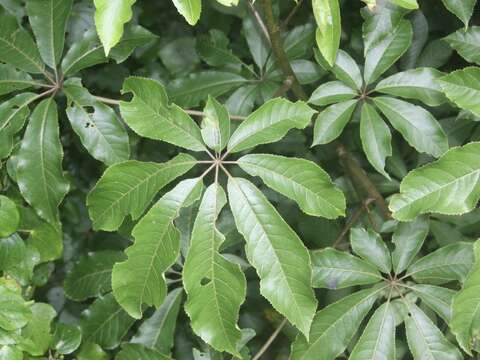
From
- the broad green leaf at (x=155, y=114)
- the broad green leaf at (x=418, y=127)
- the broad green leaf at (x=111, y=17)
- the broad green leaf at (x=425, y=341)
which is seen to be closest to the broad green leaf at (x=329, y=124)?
the broad green leaf at (x=418, y=127)

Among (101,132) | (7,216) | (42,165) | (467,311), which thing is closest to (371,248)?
(467,311)

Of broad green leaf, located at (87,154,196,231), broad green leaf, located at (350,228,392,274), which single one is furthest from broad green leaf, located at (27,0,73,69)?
broad green leaf, located at (350,228,392,274)

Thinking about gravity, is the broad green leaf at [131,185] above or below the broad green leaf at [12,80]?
below

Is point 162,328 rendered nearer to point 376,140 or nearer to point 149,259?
point 149,259

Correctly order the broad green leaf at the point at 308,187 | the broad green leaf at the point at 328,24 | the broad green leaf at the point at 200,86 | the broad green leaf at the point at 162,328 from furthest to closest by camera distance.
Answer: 1. the broad green leaf at the point at 200,86
2. the broad green leaf at the point at 162,328
3. the broad green leaf at the point at 308,187
4. the broad green leaf at the point at 328,24

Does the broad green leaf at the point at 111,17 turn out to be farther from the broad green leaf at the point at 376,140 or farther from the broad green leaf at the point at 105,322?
the broad green leaf at the point at 105,322

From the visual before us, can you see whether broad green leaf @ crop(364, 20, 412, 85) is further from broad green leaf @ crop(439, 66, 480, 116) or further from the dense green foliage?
broad green leaf @ crop(439, 66, 480, 116)

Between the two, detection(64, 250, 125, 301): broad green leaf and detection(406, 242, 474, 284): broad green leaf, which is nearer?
detection(406, 242, 474, 284): broad green leaf

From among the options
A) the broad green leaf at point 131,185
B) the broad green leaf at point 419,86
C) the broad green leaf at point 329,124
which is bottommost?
the broad green leaf at point 131,185
